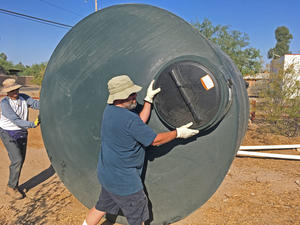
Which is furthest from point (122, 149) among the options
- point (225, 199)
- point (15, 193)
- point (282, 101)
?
point (282, 101)

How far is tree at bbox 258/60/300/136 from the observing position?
751 cm

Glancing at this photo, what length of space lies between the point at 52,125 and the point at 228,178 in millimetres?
3468

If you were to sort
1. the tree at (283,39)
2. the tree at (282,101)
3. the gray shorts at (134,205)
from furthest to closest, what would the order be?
the tree at (283,39)
the tree at (282,101)
the gray shorts at (134,205)

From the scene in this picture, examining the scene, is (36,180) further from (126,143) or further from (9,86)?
(126,143)

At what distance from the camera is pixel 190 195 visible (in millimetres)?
2117

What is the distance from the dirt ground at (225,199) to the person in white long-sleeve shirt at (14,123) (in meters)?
0.39

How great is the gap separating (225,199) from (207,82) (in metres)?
2.68

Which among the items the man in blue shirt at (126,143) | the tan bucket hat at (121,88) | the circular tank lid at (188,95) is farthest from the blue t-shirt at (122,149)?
the circular tank lid at (188,95)

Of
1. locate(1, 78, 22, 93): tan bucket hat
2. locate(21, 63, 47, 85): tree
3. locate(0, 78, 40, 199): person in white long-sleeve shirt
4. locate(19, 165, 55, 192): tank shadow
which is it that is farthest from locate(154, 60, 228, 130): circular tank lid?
locate(21, 63, 47, 85): tree

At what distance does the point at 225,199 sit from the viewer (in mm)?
3914

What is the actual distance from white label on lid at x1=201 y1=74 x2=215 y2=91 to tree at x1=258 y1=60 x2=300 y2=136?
21.9ft

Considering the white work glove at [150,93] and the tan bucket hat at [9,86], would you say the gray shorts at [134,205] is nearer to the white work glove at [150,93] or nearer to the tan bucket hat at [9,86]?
the white work glove at [150,93]

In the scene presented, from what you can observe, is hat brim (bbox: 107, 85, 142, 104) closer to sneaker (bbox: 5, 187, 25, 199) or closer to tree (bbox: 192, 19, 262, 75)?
sneaker (bbox: 5, 187, 25, 199)

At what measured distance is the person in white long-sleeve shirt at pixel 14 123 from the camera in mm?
3490
